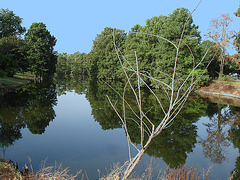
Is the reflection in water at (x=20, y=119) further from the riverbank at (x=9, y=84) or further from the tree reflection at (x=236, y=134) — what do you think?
the riverbank at (x=9, y=84)

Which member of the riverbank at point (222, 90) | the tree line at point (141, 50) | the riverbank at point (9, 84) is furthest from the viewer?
the tree line at point (141, 50)

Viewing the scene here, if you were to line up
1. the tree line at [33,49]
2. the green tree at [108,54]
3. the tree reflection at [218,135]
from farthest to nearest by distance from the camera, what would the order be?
the green tree at [108,54]
the tree line at [33,49]
the tree reflection at [218,135]

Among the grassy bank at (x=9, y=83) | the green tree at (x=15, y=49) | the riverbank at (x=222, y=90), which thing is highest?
the green tree at (x=15, y=49)

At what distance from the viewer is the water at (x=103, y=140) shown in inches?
246

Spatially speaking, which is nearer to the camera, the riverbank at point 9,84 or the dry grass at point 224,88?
the riverbank at point 9,84

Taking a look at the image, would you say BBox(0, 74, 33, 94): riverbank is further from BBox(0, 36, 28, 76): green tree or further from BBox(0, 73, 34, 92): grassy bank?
BBox(0, 36, 28, 76): green tree

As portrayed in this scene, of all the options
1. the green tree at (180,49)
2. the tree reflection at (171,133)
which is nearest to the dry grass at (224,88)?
the green tree at (180,49)

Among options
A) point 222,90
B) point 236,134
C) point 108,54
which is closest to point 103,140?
point 236,134

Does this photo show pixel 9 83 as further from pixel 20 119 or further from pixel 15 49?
pixel 20 119

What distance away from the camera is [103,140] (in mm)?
8445

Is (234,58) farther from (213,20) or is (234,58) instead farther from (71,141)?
(71,141)

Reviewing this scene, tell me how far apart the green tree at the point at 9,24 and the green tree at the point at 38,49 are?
1523cm

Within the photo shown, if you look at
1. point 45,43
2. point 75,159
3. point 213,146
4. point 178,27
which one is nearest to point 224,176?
point 213,146

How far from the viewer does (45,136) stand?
8.70 meters
